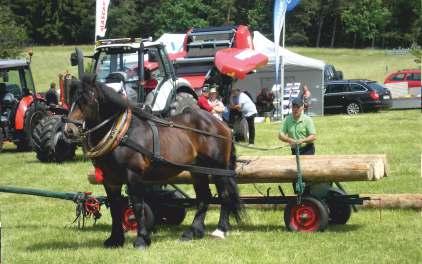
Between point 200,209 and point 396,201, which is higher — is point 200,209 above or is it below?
above

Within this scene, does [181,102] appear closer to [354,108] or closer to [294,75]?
[354,108]

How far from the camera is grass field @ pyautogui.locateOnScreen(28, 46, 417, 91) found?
6084 cm

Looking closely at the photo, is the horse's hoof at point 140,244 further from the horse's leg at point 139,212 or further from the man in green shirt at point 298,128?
the man in green shirt at point 298,128

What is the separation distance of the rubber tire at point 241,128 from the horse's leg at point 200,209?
11.8 metres

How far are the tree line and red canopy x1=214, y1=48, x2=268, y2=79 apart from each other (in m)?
65.9

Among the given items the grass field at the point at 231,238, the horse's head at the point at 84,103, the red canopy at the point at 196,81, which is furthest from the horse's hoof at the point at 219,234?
the red canopy at the point at 196,81

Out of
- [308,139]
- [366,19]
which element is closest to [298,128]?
[308,139]

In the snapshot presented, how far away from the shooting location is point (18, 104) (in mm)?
20016

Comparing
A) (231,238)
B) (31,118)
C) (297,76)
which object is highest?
(231,238)

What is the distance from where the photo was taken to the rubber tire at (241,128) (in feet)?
71.2

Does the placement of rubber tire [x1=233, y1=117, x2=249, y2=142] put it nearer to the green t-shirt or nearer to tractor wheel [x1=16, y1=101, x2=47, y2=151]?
tractor wheel [x1=16, y1=101, x2=47, y2=151]

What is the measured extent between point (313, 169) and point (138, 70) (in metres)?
8.30

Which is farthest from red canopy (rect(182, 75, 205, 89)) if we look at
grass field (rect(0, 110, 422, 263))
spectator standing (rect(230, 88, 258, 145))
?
grass field (rect(0, 110, 422, 263))

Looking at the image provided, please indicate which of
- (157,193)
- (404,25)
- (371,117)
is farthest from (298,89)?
(404,25)
